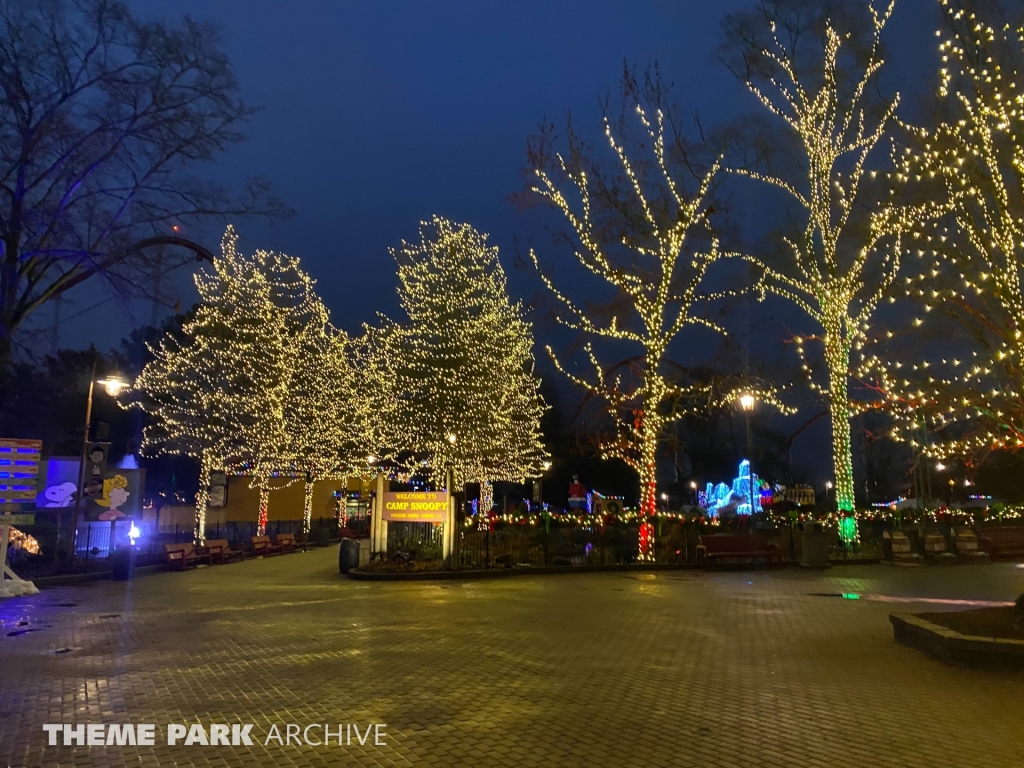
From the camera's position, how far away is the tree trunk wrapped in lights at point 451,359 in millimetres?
36312

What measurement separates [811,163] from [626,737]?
2356 centimetres

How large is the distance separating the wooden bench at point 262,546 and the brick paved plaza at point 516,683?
45.1ft

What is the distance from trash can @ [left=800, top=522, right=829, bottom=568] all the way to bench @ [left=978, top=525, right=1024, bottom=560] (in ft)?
22.6

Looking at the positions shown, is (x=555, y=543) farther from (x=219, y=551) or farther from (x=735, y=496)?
(x=735, y=496)

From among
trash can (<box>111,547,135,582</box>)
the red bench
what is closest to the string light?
the red bench

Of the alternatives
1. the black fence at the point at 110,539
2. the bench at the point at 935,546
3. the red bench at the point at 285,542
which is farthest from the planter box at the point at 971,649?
the red bench at the point at 285,542

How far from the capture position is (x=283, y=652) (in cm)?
933

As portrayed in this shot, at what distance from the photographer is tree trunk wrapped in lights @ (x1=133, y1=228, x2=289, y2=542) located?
105 ft

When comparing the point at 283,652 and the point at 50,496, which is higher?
the point at 50,496

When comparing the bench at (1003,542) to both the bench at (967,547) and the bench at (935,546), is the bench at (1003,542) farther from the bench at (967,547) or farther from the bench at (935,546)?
the bench at (935,546)

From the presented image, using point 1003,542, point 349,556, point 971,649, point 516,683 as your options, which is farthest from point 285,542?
point 971,649

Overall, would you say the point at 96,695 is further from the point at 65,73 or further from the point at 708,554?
the point at 708,554

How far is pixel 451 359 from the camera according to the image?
1430 inches

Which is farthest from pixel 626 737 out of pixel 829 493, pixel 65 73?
pixel 829 493
